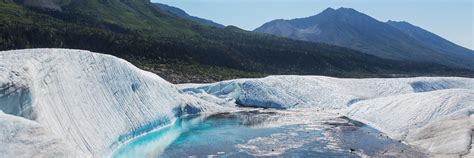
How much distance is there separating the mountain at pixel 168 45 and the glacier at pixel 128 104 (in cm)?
2609

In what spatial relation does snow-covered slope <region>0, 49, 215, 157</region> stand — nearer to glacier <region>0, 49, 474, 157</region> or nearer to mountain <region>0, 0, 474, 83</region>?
glacier <region>0, 49, 474, 157</region>

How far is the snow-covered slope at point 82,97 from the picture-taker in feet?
88.1

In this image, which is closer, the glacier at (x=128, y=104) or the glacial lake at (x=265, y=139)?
the glacier at (x=128, y=104)

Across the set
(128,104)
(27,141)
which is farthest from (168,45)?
(27,141)

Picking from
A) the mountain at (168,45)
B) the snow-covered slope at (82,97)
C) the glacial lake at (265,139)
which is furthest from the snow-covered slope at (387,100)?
the mountain at (168,45)

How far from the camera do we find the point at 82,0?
192 m

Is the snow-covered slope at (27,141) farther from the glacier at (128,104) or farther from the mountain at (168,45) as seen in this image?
the mountain at (168,45)

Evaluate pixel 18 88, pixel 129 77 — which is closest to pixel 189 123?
pixel 129 77

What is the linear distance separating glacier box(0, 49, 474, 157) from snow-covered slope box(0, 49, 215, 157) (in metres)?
0.07

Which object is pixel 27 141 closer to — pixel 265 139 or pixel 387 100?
pixel 265 139

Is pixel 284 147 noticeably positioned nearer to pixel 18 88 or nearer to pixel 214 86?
pixel 18 88

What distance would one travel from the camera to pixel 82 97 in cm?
3500

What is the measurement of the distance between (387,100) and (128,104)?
86.5ft

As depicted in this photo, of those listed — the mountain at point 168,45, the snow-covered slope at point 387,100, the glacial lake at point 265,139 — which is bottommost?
the glacial lake at point 265,139
